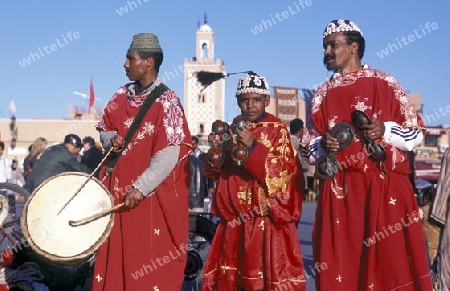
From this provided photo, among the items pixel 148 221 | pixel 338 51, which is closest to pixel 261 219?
pixel 148 221

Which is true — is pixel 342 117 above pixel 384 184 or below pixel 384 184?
above

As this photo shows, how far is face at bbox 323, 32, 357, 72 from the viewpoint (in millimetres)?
4296

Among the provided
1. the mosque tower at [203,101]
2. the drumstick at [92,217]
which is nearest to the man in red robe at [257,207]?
the drumstick at [92,217]

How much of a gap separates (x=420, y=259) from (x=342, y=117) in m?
0.95

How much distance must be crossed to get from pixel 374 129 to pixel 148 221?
1.71 meters

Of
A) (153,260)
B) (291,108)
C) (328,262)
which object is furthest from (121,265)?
(291,108)

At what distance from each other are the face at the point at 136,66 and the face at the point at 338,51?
1303 mm

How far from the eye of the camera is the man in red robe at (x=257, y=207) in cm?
486

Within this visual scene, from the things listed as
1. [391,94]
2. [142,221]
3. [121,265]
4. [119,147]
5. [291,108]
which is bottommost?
[121,265]

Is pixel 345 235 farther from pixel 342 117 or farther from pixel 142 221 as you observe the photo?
pixel 142 221

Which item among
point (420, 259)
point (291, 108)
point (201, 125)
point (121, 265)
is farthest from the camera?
point (201, 125)

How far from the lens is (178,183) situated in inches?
193

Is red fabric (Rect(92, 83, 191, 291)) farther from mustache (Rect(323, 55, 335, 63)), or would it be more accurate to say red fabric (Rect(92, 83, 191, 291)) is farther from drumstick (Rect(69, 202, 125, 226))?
mustache (Rect(323, 55, 335, 63))

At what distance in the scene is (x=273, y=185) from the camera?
4.90 meters
